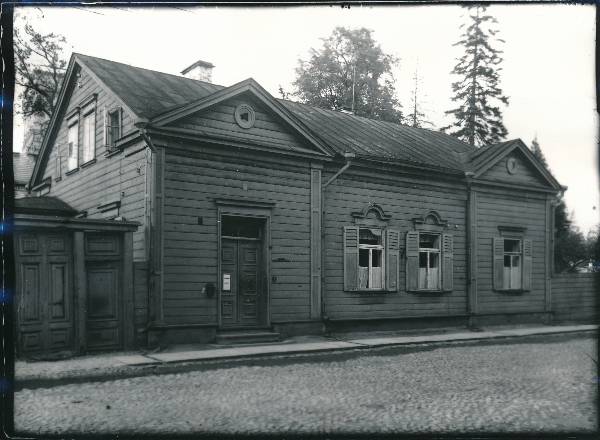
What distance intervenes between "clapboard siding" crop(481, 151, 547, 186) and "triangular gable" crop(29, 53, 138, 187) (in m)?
12.0

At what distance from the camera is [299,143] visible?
1545 centimetres

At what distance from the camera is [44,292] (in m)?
11.3

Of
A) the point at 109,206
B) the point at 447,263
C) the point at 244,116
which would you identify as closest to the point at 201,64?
the point at 244,116

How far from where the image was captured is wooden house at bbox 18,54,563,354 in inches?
522

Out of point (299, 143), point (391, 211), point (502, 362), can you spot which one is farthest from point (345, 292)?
point (502, 362)

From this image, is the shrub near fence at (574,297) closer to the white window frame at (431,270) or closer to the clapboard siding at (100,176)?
the white window frame at (431,270)

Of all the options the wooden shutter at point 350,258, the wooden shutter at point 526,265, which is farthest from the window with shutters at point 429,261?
the wooden shutter at point 526,265

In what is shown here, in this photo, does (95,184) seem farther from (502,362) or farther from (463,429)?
(463,429)

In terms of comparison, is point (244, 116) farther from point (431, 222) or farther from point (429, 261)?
point (429, 261)

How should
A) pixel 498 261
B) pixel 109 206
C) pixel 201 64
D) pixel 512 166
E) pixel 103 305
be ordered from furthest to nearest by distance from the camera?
pixel 512 166
pixel 498 261
pixel 201 64
pixel 109 206
pixel 103 305

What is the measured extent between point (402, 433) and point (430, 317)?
12168 millimetres

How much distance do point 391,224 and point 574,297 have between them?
928cm

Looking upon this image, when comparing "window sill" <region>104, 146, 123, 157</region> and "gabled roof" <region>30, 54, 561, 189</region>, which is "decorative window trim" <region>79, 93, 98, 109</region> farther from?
"window sill" <region>104, 146, 123, 157</region>

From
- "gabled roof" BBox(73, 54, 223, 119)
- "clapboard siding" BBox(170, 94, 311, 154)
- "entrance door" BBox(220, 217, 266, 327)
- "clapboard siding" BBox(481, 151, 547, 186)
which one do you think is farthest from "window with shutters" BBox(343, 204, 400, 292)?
"gabled roof" BBox(73, 54, 223, 119)
